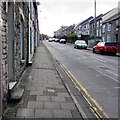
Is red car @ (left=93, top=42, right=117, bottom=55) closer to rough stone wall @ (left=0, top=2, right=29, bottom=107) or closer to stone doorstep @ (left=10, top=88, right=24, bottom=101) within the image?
rough stone wall @ (left=0, top=2, right=29, bottom=107)

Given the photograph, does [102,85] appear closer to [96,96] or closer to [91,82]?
[91,82]

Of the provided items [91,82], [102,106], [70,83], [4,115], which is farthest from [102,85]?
[4,115]

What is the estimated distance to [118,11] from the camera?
3772 centimetres

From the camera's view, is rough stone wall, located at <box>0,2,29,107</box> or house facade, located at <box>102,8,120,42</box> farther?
house facade, located at <box>102,8,120,42</box>

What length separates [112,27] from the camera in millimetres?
38625

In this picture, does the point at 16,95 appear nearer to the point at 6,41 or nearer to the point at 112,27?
the point at 6,41

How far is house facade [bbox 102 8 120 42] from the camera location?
36.9 metres

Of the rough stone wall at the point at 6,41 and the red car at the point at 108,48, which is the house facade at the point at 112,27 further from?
the rough stone wall at the point at 6,41

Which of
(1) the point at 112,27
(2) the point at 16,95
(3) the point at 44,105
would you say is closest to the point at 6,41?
(2) the point at 16,95

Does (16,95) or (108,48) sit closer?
(16,95)

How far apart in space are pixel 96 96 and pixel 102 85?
1390mm

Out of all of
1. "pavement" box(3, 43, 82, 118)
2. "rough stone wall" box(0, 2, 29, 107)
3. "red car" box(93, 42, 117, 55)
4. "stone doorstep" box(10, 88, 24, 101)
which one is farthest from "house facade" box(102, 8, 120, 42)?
"stone doorstep" box(10, 88, 24, 101)

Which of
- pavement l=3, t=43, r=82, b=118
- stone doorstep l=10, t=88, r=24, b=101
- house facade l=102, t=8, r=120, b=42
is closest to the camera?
pavement l=3, t=43, r=82, b=118

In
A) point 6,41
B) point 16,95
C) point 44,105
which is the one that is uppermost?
point 6,41
